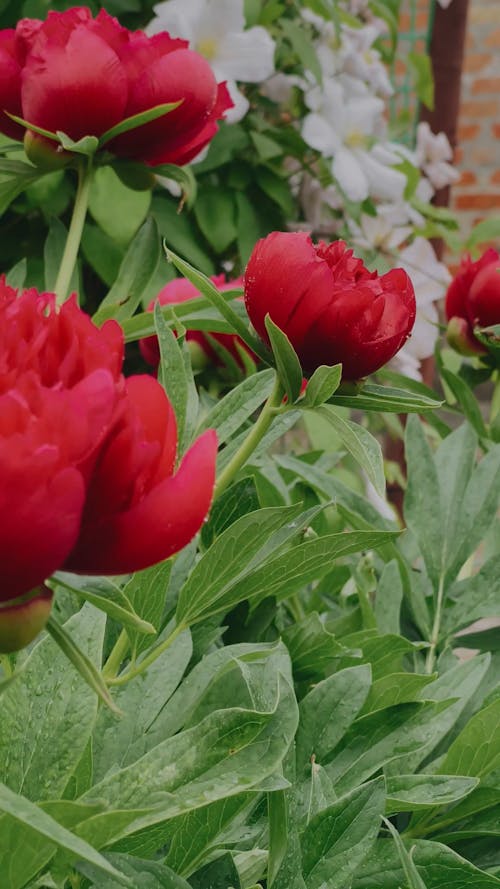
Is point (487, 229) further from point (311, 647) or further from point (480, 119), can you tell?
point (480, 119)

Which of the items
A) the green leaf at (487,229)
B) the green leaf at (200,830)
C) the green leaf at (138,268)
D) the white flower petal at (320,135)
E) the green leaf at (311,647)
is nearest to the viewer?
the green leaf at (200,830)

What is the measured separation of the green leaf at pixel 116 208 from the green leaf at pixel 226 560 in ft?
2.96

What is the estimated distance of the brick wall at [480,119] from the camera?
3521mm

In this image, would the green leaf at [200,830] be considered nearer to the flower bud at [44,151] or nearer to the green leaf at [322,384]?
the green leaf at [322,384]

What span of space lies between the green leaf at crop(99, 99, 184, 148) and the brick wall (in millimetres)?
3232

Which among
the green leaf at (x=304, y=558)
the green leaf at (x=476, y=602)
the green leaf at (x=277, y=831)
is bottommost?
the green leaf at (x=476, y=602)

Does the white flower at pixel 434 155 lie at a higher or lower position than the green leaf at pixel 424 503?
lower

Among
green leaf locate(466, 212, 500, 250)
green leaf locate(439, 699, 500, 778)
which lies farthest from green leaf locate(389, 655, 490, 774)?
green leaf locate(466, 212, 500, 250)

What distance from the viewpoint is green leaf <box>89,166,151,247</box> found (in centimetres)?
118

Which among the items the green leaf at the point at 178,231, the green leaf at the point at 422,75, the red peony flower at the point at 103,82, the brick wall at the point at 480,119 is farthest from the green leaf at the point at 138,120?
the brick wall at the point at 480,119

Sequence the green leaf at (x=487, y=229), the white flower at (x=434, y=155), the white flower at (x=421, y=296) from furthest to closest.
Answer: the white flower at (x=434, y=155) → the white flower at (x=421, y=296) → the green leaf at (x=487, y=229)

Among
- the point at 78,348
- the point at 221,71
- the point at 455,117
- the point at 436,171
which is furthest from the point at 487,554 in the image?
the point at 455,117

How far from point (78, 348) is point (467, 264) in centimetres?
43

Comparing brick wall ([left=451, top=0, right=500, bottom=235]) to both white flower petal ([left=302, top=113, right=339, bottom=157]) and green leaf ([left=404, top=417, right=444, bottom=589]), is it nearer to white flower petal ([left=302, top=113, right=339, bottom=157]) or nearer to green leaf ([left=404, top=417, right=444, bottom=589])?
white flower petal ([left=302, top=113, right=339, bottom=157])
